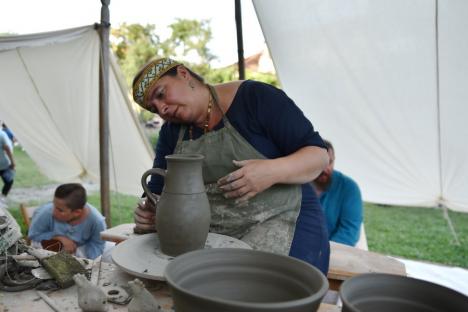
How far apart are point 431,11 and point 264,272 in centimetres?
245

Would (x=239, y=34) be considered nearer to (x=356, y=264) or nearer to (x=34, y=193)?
(x=356, y=264)

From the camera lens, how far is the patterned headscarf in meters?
1.42

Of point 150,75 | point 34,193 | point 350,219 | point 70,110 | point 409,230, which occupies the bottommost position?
point 34,193

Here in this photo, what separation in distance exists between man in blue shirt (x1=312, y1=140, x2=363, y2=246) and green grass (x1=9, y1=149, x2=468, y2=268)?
184 centimetres

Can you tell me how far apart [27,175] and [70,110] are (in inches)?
217

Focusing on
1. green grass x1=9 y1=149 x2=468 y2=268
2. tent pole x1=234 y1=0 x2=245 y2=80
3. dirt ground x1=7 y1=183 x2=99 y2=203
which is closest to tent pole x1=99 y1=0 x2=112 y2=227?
green grass x1=9 y1=149 x2=468 y2=268

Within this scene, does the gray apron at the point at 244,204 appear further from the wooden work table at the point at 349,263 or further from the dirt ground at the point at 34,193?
the dirt ground at the point at 34,193

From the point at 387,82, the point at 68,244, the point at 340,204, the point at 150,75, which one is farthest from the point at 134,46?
the point at 150,75

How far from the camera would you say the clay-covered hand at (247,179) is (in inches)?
50.3

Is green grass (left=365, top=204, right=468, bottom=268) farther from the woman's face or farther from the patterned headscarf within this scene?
the patterned headscarf

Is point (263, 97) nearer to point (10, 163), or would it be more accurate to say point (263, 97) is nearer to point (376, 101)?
point (376, 101)

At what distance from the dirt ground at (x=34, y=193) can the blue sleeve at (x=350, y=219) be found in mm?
5511

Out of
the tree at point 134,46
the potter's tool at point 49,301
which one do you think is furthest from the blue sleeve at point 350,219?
the tree at point 134,46

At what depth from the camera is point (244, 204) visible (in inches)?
58.6
